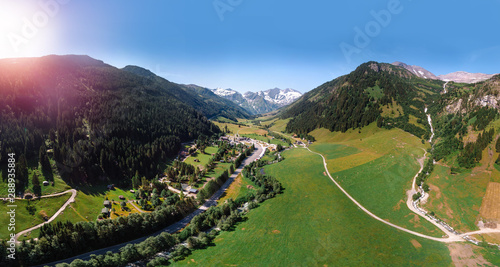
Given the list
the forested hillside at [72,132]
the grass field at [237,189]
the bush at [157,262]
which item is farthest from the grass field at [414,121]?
the forested hillside at [72,132]

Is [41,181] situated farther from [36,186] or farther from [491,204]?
[491,204]

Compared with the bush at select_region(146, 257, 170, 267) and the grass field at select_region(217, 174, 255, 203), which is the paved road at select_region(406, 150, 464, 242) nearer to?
the grass field at select_region(217, 174, 255, 203)

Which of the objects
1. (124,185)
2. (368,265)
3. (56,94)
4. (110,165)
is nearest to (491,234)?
(368,265)

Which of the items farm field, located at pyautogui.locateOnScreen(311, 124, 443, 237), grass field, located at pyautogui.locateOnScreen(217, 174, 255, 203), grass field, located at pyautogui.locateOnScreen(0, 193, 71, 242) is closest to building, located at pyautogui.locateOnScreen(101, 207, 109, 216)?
grass field, located at pyautogui.locateOnScreen(0, 193, 71, 242)

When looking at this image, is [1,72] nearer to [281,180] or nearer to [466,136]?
[281,180]

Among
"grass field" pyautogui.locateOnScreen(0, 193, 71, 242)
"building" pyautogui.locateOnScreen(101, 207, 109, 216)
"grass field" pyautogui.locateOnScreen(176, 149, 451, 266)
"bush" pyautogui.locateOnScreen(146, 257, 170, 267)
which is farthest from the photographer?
"building" pyautogui.locateOnScreen(101, 207, 109, 216)

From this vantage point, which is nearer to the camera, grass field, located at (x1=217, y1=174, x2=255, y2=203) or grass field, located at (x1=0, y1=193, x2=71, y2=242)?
grass field, located at (x1=0, y1=193, x2=71, y2=242)

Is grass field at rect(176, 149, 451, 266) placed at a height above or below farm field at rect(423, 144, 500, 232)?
below

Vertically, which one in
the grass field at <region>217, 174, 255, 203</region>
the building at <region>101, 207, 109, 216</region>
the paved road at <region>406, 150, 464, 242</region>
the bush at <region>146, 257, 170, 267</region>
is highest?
the paved road at <region>406, 150, 464, 242</region>
